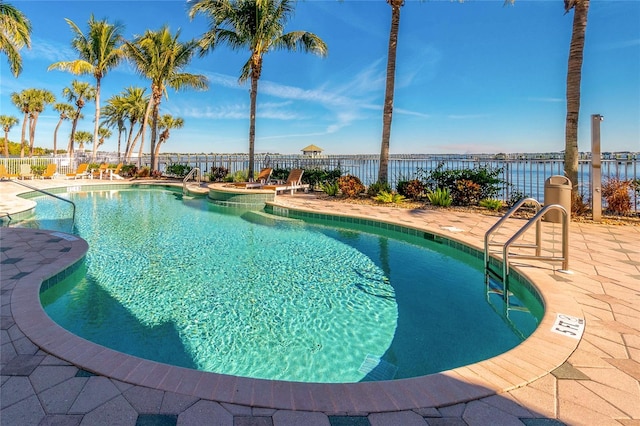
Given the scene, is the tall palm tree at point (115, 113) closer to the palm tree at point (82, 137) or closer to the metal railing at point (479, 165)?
the metal railing at point (479, 165)

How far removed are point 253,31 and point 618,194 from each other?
44.5ft

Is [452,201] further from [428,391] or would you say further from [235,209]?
[428,391]

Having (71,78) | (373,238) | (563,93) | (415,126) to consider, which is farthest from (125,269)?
(71,78)

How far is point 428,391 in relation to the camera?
1.93 m

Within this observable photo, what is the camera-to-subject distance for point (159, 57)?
20.1 m

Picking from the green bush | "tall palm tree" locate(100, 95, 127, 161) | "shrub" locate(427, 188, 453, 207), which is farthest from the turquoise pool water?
"tall palm tree" locate(100, 95, 127, 161)

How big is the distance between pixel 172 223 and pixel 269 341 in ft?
19.8

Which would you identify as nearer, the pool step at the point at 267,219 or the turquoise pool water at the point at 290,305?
the turquoise pool water at the point at 290,305

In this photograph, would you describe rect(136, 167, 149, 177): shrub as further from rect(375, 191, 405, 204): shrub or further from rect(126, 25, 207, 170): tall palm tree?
rect(375, 191, 405, 204): shrub

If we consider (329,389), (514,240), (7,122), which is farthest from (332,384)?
(7,122)

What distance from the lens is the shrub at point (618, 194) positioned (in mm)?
7504

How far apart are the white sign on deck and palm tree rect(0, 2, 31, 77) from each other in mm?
20083

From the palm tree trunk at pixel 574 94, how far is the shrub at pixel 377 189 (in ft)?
15.5

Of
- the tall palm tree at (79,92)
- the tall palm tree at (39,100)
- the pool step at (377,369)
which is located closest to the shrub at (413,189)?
the pool step at (377,369)
